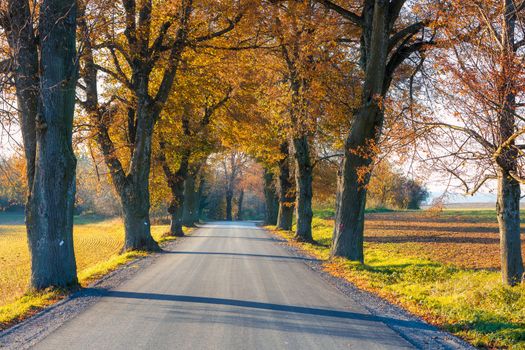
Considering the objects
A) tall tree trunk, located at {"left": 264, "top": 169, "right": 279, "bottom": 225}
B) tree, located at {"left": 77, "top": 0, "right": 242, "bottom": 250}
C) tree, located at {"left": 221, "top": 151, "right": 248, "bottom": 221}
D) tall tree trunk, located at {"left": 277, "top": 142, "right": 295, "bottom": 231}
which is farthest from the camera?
tree, located at {"left": 221, "top": 151, "right": 248, "bottom": 221}

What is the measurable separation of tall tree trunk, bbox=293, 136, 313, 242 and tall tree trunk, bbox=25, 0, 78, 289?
1703 cm

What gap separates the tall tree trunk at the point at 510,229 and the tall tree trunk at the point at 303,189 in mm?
15459

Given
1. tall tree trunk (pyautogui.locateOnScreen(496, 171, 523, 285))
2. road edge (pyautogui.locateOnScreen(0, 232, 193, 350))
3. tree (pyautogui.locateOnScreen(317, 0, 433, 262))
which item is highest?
tree (pyautogui.locateOnScreen(317, 0, 433, 262))

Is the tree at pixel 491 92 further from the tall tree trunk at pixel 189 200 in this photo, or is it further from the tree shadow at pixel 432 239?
the tall tree trunk at pixel 189 200

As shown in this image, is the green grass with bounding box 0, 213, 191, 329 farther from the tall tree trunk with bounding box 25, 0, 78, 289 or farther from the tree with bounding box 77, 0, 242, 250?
the tree with bounding box 77, 0, 242, 250

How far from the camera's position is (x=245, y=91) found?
2292 cm

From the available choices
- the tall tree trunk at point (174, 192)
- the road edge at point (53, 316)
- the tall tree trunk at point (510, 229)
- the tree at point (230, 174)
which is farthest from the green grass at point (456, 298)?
the tree at point (230, 174)

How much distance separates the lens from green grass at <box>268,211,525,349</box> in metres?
7.19

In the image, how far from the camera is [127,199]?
1934 cm

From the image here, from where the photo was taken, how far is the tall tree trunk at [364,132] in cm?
1463

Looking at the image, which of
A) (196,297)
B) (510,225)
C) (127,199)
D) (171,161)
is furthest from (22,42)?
(171,161)

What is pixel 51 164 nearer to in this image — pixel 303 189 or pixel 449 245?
pixel 303 189

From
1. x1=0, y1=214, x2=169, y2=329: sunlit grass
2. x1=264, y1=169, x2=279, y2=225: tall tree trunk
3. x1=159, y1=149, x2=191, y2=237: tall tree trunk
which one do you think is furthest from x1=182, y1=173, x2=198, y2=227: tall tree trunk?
x1=0, y1=214, x2=169, y2=329: sunlit grass

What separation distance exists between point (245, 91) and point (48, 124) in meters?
13.5
